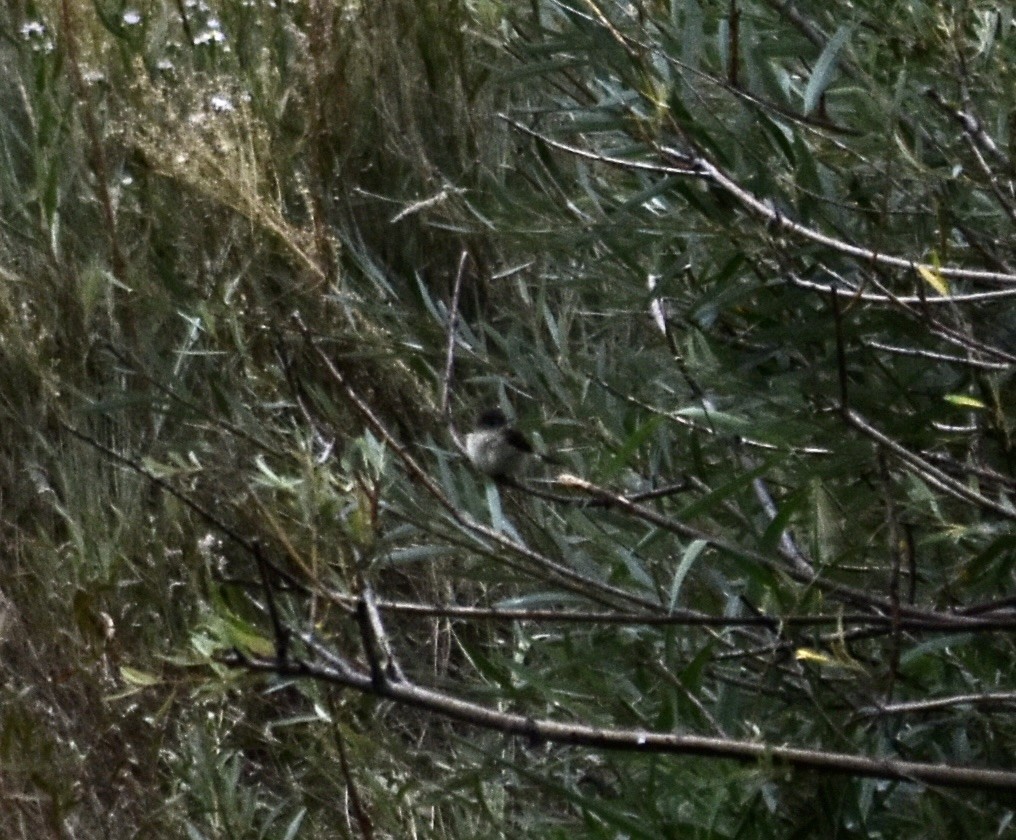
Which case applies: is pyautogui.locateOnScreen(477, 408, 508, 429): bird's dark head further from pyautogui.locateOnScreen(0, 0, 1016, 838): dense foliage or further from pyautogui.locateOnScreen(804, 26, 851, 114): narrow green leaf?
pyautogui.locateOnScreen(804, 26, 851, 114): narrow green leaf

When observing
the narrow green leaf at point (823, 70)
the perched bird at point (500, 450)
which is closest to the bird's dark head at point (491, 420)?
the perched bird at point (500, 450)

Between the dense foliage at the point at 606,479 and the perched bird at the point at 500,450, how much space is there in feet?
0.12

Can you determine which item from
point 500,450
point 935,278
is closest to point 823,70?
point 935,278

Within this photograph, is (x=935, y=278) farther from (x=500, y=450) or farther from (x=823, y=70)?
(x=500, y=450)

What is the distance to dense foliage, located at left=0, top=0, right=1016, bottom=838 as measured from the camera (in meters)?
1.26

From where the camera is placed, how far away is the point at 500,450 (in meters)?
1.87

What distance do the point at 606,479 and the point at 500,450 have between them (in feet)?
1.88

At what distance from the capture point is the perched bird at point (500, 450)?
183 cm

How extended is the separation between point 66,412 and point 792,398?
1892mm

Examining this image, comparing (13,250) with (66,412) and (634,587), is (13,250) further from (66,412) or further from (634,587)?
(634,587)

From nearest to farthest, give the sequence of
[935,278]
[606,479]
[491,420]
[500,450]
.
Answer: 1. [935,278]
2. [606,479]
3. [500,450]
4. [491,420]

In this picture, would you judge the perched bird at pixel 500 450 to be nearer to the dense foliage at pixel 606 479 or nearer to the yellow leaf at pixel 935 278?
the dense foliage at pixel 606 479

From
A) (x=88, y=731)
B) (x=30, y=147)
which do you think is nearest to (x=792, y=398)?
(x=88, y=731)

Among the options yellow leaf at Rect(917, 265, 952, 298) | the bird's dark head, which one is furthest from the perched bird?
yellow leaf at Rect(917, 265, 952, 298)
